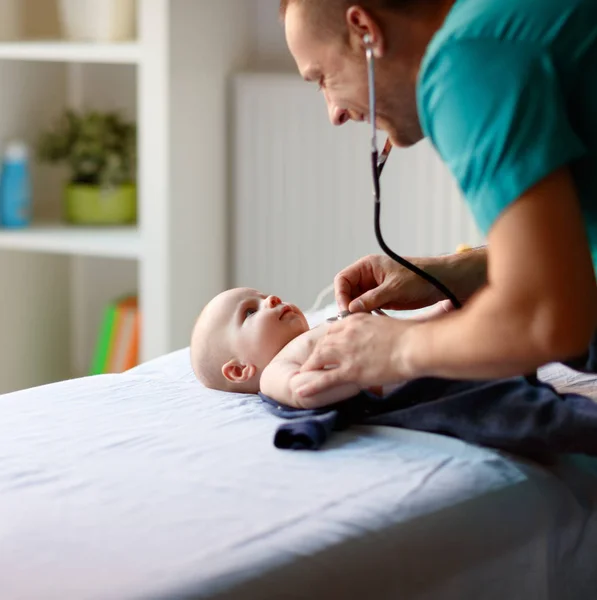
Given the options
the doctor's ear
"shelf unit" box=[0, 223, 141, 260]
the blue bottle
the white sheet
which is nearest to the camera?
the white sheet

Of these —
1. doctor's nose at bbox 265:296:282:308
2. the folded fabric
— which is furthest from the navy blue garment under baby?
doctor's nose at bbox 265:296:282:308

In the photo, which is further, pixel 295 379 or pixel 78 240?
pixel 78 240

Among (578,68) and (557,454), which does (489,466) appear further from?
(578,68)

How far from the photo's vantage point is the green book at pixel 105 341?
3.28 m

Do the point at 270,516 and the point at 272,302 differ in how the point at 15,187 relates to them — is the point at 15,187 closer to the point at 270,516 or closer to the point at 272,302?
the point at 272,302

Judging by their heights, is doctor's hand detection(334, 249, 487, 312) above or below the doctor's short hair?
below

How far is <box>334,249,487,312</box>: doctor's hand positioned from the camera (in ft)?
5.62

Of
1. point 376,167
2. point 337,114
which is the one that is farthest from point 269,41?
point 376,167

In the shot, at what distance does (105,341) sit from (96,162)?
502mm

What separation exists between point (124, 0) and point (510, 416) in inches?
77.6

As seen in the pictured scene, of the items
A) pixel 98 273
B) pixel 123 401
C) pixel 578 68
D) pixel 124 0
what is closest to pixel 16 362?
pixel 98 273

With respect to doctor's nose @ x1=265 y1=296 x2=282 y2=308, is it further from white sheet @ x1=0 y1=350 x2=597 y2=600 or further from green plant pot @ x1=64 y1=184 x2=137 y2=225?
green plant pot @ x1=64 y1=184 x2=137 y2=225

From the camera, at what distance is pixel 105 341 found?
3.29 m

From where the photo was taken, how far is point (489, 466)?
4.61 ft
